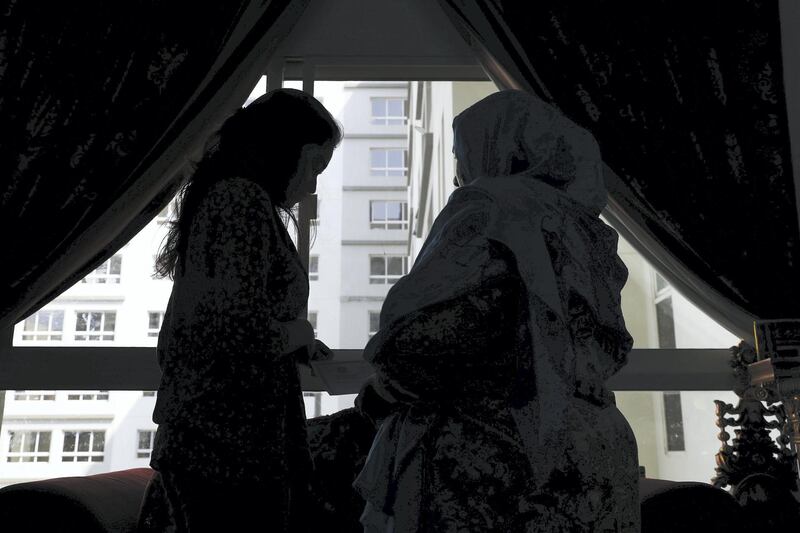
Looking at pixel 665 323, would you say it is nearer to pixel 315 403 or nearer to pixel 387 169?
pixel 387 169

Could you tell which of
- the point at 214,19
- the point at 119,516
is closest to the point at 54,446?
the point at 119,516

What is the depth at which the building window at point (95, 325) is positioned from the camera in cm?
304

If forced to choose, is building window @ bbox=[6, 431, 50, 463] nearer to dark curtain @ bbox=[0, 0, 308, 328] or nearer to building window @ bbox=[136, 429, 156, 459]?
building window @ bbox=[136, 429, 156, 459]

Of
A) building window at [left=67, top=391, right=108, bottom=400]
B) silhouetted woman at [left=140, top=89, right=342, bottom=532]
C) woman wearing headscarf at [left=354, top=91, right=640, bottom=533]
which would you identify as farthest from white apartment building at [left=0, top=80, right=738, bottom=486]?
woman wearing headscarf at [left=354, top=91, right=640, bottom=533]

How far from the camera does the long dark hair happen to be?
1.43 metres

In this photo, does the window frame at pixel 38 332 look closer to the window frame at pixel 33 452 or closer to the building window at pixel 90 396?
the building window at pixel 90 396

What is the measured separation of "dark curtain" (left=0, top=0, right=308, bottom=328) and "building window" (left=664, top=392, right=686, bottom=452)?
219cm

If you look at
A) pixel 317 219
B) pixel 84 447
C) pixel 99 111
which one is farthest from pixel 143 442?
pixel 99 111

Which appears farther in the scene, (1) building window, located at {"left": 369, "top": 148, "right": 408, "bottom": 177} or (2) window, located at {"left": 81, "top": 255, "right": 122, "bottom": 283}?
(1) building window, located at {"left": 369, "top": 148, "right": 408, "bottom": 177}

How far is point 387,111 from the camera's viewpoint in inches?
131

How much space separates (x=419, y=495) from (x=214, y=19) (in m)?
2.51

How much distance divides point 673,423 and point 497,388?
226 centimetres

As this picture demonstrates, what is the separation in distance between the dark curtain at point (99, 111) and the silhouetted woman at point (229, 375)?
1.64 meters

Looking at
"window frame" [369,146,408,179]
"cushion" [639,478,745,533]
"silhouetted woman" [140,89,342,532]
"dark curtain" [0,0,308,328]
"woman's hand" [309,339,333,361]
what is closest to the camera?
"silhouetted woman" [140,89,342,532]
